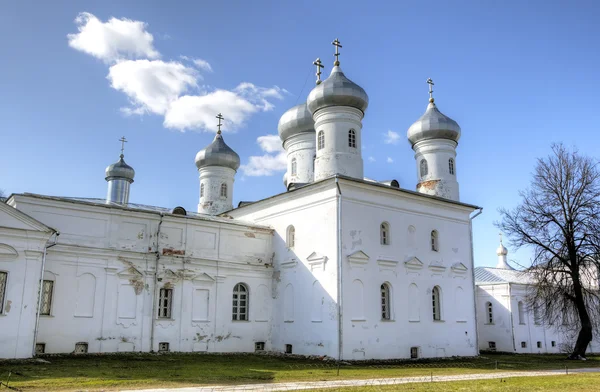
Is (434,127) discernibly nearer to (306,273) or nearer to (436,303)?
(436,303)

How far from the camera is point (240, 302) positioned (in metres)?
21.4

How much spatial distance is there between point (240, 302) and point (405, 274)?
6458 mm

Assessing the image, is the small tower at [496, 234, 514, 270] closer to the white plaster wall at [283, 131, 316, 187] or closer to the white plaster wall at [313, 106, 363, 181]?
the white plaster wall at [283, 131, 316, 187]

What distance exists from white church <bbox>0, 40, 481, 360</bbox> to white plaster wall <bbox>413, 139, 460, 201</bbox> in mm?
430

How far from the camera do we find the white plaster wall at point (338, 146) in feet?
70.5

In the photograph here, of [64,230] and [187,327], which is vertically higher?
[64,230]

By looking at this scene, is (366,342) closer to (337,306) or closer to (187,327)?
(337,306)

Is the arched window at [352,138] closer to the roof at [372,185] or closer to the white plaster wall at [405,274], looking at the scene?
the roof at [372,185]

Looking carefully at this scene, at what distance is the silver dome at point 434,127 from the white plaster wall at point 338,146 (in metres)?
4.49

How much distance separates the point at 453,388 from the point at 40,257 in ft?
38.8

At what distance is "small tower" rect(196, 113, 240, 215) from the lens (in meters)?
29.0

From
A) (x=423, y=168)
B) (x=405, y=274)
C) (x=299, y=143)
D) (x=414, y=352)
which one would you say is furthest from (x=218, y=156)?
(x=414, y=352)

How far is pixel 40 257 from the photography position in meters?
15.9

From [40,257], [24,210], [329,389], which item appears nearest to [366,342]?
[329,389]
